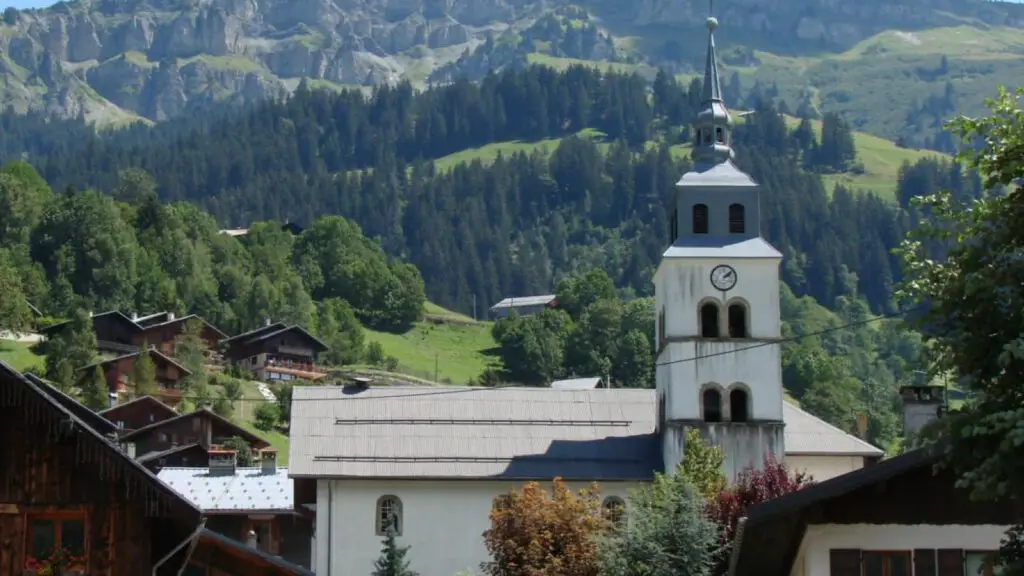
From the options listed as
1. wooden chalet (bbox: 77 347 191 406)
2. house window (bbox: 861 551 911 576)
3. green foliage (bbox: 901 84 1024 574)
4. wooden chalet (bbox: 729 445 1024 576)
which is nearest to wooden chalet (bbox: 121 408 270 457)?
wooden chalet (bbox: 77 347 191 406)

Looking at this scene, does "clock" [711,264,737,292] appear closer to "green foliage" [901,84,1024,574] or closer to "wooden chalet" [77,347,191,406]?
"green foliage" [901,84,1024,574]

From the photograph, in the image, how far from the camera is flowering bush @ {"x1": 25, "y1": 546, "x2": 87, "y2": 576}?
92.9 ft

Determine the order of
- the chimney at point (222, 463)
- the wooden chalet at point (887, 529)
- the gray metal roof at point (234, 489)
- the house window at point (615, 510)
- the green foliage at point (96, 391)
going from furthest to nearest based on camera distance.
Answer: the green foliage at point (96, 391) → the chimney at point (222, 463) → the gray metal roof at point (234, 489) → the house window at point (615, 510) → the wooden chalet at point (887, 529)

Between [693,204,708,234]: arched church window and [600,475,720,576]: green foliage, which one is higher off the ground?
[693,204,708,234]: arched church window

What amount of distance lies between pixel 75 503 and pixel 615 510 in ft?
85.2

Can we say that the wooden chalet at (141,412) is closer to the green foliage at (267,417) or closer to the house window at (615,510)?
the green foliage at (267,417)

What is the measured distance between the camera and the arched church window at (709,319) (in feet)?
214

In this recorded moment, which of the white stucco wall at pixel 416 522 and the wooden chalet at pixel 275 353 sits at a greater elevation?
the wooden chalet at pixel 275 353

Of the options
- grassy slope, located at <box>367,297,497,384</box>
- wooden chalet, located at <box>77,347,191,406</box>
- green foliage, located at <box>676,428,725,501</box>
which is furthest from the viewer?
grassy slope, located at <box>367,297,497,384</box>

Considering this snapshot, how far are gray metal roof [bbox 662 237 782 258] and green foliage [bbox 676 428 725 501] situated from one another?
6.48m

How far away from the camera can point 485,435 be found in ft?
211

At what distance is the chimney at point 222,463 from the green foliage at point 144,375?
54306 millimetres

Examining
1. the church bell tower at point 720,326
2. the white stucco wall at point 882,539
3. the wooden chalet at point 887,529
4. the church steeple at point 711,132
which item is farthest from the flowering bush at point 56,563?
the church steeple at point 711,132

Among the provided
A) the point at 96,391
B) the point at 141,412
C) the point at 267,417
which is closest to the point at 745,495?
the point at 141,412
